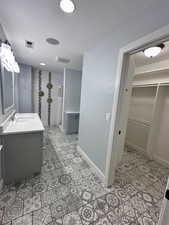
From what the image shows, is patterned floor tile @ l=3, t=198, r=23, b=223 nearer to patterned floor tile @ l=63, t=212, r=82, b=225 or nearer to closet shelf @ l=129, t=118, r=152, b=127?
patterned floor tile @ l=63, t=212, r=82, b=225

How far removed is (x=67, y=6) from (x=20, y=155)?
6.73 ft

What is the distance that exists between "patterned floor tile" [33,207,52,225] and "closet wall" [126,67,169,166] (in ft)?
8.31

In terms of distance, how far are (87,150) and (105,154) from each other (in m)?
0.63

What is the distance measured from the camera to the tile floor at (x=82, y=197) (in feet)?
4.06

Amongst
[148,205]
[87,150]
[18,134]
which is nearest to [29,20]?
[18,134]

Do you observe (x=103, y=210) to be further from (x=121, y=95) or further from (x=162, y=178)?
(x=121, y=95)

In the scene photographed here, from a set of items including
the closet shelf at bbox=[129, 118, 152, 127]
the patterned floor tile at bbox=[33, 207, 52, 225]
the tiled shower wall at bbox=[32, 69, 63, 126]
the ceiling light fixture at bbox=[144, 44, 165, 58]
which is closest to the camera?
the patterned floor tile at bbox=[33, 207, 52, 225]

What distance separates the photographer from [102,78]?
1.82 meters

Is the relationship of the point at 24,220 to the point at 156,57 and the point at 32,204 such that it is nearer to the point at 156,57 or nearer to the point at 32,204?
the point at 32,204

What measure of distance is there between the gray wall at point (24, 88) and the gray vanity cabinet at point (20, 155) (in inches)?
101

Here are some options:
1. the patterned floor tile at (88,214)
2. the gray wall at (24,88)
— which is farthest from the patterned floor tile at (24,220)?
the gray wall at (24,88)

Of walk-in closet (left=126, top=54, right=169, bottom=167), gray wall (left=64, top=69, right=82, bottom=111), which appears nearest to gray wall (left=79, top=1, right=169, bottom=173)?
walk-in closet (left=126, top=54, right=169, bottom=167)

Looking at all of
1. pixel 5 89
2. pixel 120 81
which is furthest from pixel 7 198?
pixel 120 81

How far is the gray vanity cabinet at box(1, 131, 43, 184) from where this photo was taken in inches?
61.6
